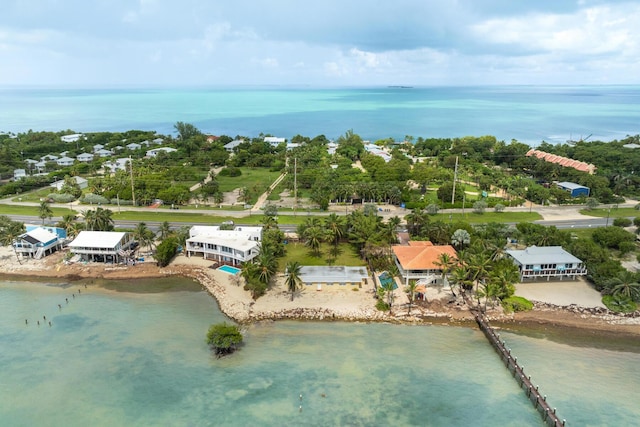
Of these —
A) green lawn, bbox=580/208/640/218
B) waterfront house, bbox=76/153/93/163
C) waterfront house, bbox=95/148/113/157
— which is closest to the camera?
green lawn, bbox=580/208/640/218

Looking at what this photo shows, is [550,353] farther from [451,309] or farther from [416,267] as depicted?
[416,267]

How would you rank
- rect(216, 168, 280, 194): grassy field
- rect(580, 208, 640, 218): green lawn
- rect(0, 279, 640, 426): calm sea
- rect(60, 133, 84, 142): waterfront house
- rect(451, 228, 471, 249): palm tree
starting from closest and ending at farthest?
1. rect(0, 279, 640, 426): calm sea
2. rect(451, 228, 471, 249): palm tree
3. rect(580, 208, 640, 218): green lawn
4. rect(216, 168, 280, 194): grassy field
5. rect(60, 133, 84, 142): waterfront house

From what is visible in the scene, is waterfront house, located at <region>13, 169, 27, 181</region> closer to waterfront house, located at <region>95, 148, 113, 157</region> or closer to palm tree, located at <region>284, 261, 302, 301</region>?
waterfront house, located at <region>95, 148, 113, 157</region>

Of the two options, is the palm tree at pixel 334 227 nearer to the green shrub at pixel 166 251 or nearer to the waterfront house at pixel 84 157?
the green shrub at pixel 166 251

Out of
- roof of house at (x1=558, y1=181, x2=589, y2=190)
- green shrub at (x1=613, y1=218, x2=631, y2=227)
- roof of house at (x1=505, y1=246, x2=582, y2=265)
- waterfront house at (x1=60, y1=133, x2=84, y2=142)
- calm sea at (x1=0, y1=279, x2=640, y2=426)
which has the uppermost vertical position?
waterfront house at (x1=60, y1=133, x2=84, y2=142)

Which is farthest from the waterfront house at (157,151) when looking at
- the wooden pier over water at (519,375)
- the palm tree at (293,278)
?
the wooden pier over water at (519,375)

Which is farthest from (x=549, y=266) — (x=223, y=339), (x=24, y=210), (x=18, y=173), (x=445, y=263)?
(x=18, y=173)

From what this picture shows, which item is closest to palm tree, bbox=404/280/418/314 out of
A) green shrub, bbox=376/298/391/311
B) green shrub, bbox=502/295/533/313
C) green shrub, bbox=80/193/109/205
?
green shrub, bbox=376/298/391/311
